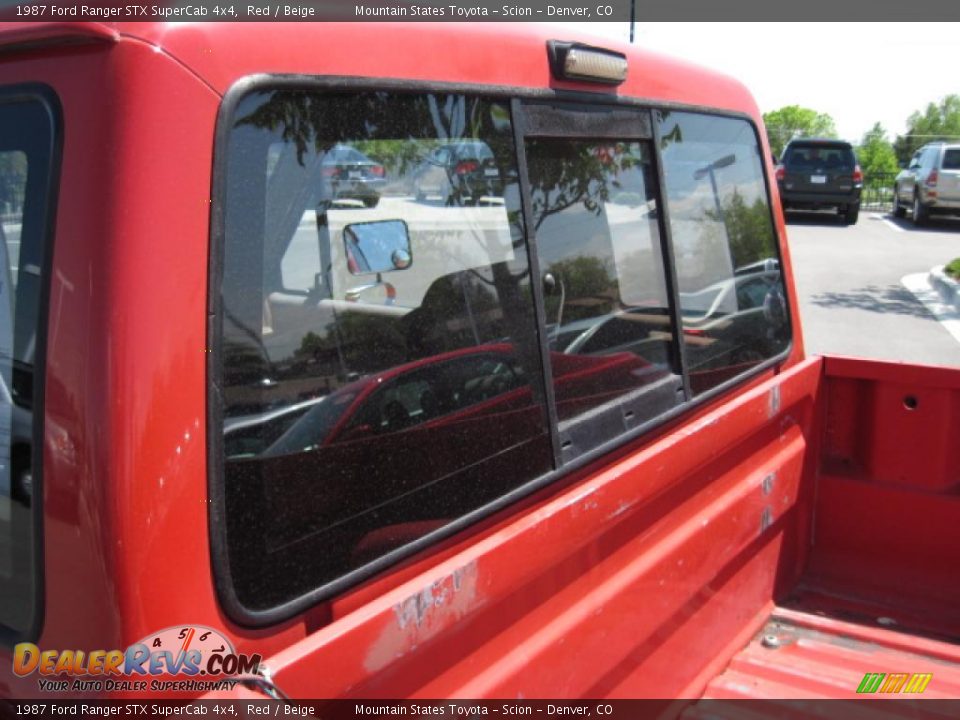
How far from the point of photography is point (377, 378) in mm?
1687

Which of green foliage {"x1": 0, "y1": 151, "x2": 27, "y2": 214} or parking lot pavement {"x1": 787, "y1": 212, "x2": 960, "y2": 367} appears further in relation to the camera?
parking lot pavement {"x1": 787, "y1": 212, "x2": 960, "y2": 367}

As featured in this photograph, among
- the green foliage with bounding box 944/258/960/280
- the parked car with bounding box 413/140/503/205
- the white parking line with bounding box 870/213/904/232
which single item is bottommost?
the green foliage with bounding box 944/258/960/280

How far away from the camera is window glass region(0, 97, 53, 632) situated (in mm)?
1348

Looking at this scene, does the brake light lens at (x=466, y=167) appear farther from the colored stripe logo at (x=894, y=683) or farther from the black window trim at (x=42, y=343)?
the colored stripe logo at (x=894, y=683)

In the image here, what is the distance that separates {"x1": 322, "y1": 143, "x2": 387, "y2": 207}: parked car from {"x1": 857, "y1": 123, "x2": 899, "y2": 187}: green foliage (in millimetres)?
29607

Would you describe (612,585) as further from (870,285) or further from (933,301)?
(870,285)

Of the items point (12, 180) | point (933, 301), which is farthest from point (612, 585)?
point (933, 301)

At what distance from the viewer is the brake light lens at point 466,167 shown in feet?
6.20

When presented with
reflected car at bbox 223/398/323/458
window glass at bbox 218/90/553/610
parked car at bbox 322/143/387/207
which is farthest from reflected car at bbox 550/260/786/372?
reflected car at bbox 223/398/323/458

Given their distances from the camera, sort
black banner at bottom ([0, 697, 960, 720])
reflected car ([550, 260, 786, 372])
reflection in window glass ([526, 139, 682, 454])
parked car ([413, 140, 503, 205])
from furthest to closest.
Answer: reflected car ([550, 260, 786, 372])
reflection in window glass ([526, 139, 682, 454])
parked car ([413, 140, 503, 205])
black banner at bottom ([0, 697, 960, 720])

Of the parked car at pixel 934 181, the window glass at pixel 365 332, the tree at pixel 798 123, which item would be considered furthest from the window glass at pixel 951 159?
the window glass at pixel 365 332

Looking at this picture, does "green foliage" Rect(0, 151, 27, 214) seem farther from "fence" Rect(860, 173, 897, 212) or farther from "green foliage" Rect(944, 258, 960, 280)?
"fence" Rect(860, 173, 897, 212)

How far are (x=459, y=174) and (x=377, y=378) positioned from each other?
1.55ft

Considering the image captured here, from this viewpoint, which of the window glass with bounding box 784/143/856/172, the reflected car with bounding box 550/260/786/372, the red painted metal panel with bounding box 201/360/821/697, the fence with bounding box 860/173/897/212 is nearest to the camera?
the red painted metal panel with bounding box 201/360/821/697
